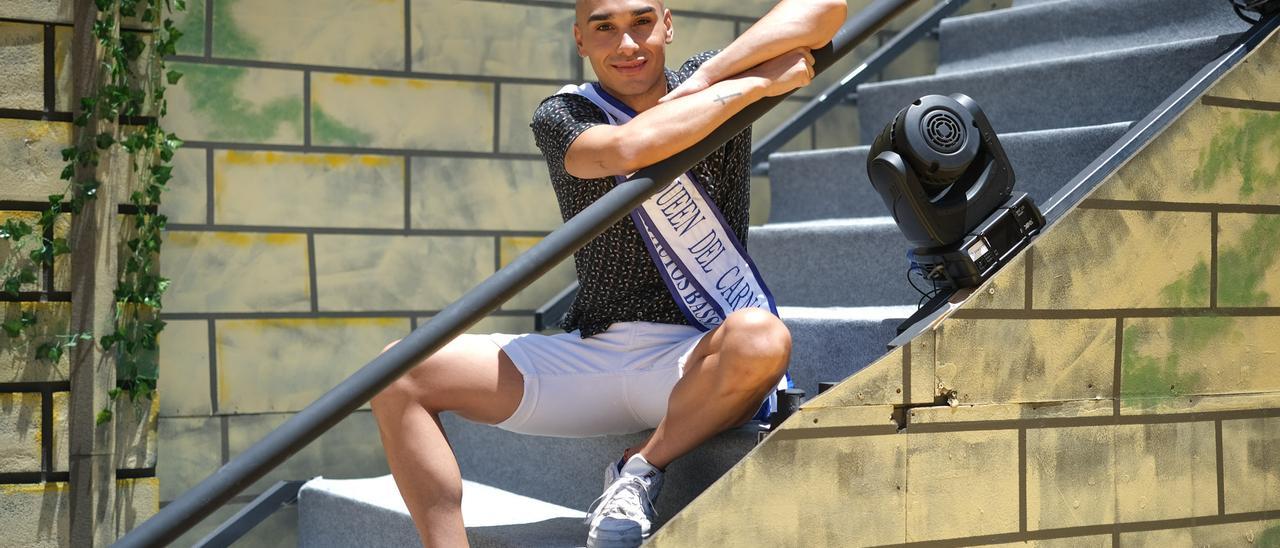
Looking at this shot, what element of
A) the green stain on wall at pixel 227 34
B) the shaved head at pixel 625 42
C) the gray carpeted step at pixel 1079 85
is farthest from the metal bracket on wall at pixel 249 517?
the gray carpeted step at pixel 1079 85

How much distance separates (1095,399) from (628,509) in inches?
41.0

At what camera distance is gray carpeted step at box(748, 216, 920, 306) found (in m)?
3.66

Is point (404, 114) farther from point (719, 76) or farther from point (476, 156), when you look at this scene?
point (719, 76)

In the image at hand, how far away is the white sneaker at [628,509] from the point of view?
2521mm

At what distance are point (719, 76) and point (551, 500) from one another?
1.22 m

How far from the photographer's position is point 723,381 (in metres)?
2.56

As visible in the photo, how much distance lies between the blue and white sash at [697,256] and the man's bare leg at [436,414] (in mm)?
375

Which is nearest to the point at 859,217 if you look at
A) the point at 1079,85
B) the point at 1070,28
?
the point at 1079,85

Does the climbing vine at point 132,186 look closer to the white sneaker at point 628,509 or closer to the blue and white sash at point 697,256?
the blue and white sash at point 697,256

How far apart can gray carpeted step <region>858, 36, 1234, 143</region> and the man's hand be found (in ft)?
4.67

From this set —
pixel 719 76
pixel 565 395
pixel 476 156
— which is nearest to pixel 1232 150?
pixel 719 76

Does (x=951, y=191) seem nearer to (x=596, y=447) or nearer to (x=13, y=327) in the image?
(x=596, y=447)

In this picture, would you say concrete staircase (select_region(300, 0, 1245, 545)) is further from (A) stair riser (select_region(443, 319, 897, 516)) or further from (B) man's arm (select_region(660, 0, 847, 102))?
(B) man's arm (select_region(660, 0, 847, 102))

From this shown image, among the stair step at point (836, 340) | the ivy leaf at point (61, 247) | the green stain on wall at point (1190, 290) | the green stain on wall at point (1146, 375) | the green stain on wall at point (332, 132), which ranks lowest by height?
the green stain on wall at point (1146, 375)
